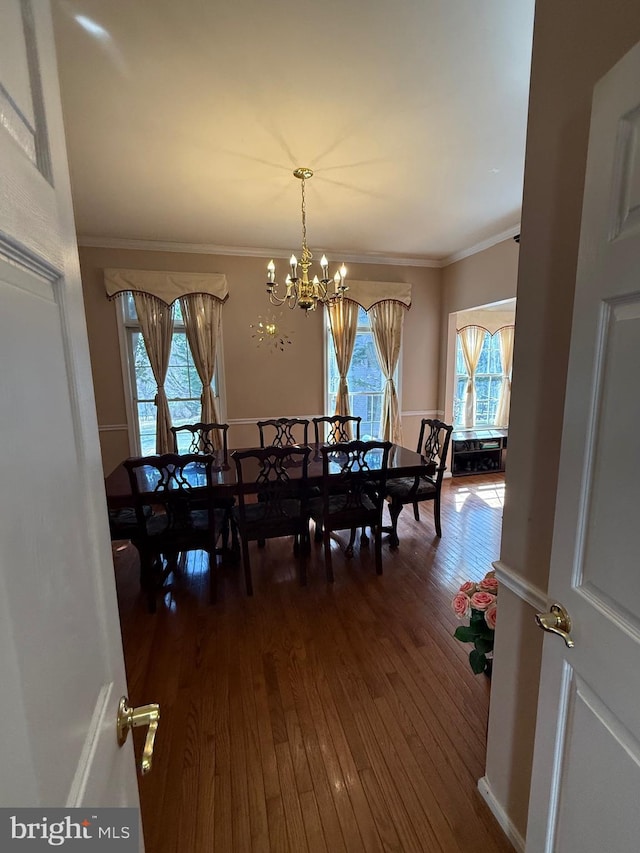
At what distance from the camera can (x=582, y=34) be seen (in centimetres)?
85

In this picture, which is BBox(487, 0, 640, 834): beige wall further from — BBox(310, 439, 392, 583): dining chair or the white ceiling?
BBox(310, 439, 392, 583): dining chair

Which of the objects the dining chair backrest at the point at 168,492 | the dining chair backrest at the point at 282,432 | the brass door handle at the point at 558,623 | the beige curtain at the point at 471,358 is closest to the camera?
the brass door handle at the point at 558,623

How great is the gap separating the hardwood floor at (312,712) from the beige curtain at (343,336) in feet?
7.87

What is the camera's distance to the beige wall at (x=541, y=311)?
2.82 ft

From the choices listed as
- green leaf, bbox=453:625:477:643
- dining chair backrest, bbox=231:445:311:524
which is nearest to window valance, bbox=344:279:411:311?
dining chair backrest, bbox=231:445:311:524

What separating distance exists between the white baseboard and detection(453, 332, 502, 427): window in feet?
A: 16.1

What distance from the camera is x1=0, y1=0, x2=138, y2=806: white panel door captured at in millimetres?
382

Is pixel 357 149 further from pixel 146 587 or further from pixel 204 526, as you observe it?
pixel 146 587

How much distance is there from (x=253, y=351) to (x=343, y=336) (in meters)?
1.13

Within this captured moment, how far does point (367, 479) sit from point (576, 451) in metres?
2.01

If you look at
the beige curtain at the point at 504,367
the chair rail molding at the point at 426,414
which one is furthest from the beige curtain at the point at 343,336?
the beige curtain at the point at 504,367

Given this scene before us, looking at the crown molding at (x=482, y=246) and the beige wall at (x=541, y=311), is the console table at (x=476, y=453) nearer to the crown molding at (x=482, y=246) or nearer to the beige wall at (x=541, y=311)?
the crown molding at (x=482, y=246)

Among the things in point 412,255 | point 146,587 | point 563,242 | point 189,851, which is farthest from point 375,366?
point 189,851

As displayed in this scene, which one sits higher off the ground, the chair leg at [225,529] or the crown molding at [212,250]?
the crown molding at [212,250]
